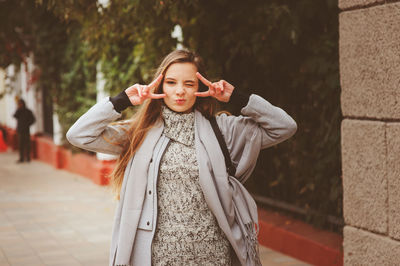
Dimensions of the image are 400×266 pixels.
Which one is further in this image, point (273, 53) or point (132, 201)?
point (273, 53)

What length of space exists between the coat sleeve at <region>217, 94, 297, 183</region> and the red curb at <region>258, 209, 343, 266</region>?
2.43m

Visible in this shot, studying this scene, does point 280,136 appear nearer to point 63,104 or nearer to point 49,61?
point 63,104

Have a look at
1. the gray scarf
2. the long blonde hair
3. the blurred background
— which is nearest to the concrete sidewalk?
the blurred background

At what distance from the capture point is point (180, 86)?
3018 millimetres

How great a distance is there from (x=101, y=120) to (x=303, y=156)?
374 cm

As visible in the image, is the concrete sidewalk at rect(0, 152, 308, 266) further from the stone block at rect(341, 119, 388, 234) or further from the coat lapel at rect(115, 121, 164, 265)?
the coat lapel at rect(115, 121, 164, 265)

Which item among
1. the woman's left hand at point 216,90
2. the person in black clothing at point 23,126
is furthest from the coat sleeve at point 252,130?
the person in black clothing at point 23,126

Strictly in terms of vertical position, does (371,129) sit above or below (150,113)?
below

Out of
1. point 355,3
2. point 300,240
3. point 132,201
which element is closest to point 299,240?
point 300,240

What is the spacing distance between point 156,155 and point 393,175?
144 cm

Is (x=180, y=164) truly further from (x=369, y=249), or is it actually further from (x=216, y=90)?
(x=369, y=249)

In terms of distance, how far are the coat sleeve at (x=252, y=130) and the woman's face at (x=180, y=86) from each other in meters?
0.26

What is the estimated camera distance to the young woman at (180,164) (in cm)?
291

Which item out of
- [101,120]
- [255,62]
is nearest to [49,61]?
[255,62]
